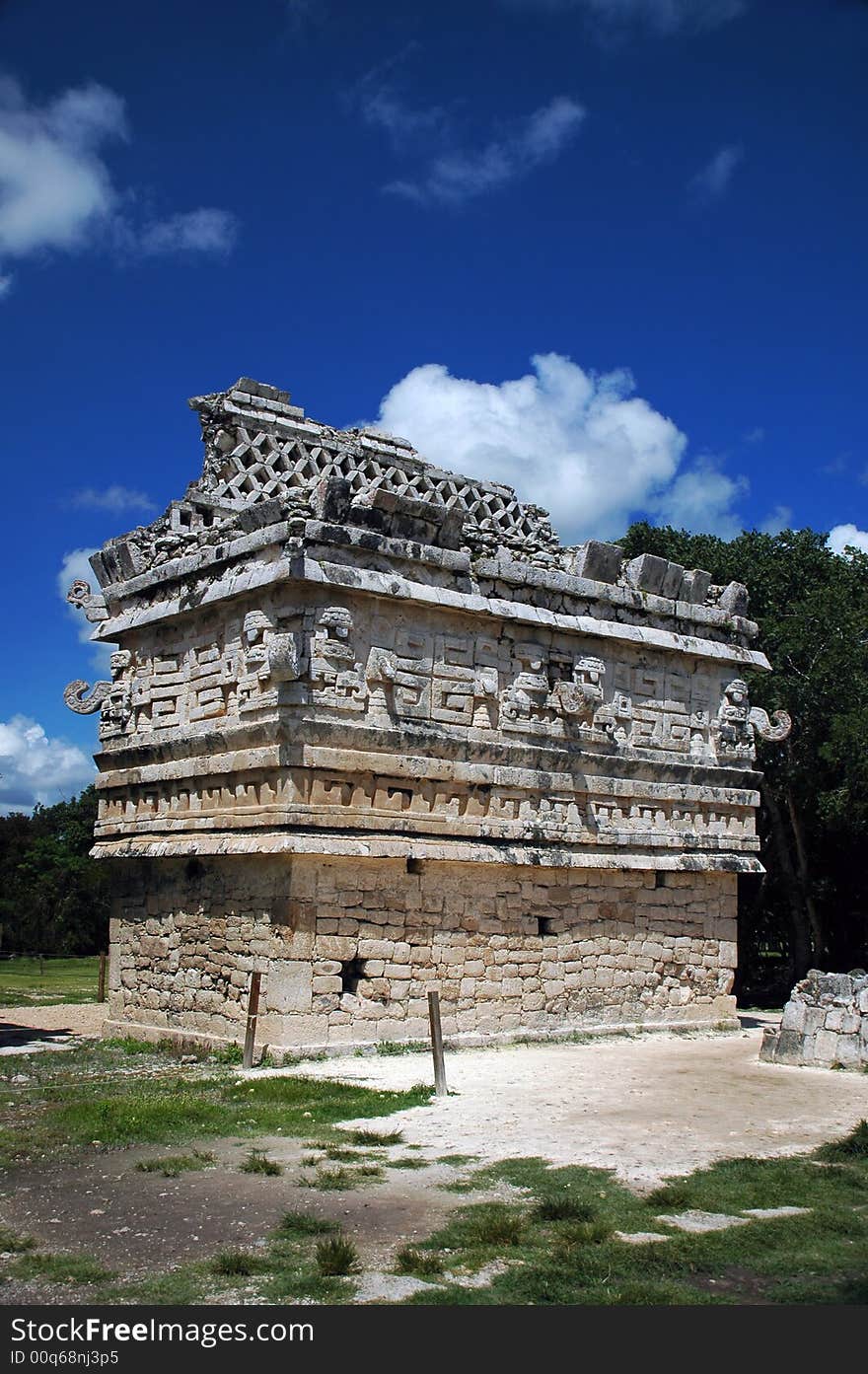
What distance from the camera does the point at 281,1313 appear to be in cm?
516

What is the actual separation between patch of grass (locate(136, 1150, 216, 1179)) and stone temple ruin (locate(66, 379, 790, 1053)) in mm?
3734

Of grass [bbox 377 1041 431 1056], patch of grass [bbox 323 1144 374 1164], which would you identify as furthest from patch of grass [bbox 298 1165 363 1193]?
grass [bbox 377 1041 431 1056]

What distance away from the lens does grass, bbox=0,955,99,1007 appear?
1986 cm

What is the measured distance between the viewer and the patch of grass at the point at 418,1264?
579cm

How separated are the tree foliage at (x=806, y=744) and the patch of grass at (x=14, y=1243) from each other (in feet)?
51.2

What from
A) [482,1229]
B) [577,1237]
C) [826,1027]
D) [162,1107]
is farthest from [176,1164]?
[826,1027]

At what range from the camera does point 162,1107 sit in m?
9.65

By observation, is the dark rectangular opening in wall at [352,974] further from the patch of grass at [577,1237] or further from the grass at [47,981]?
the grass at [47,981]

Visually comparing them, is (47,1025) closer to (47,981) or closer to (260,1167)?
(47,981)

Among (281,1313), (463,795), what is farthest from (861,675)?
(281,1313)

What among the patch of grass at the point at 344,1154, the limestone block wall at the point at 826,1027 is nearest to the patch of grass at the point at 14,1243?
the patch of grass at the point at 344,1154

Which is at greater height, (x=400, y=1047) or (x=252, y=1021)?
(x=252, y=1021)

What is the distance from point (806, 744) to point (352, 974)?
37.0ft

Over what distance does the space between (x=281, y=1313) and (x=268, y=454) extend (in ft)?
38.6
